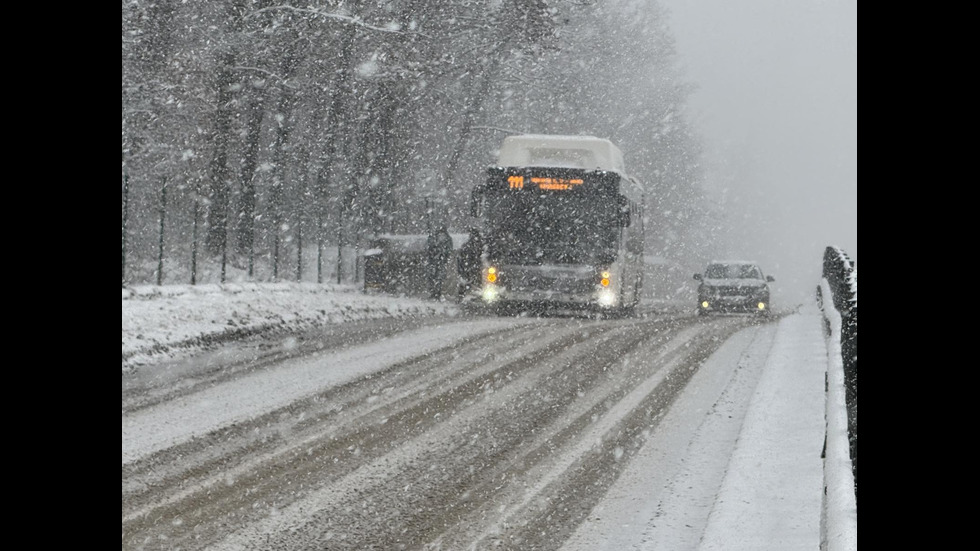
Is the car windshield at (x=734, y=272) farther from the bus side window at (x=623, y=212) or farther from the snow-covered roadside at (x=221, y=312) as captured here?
the snow-covered roadside at (x=221, y=312)

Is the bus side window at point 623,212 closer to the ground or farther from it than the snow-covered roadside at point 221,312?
farther from it

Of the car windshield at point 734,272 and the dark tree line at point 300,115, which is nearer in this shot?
the dark tree line at point 300,115

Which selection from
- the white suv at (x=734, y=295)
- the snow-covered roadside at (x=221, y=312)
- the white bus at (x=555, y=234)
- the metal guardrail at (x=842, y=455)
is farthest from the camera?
the white suv at (x=734, y=295)

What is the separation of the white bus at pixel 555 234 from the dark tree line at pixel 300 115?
5203mm

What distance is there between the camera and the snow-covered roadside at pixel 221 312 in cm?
1430

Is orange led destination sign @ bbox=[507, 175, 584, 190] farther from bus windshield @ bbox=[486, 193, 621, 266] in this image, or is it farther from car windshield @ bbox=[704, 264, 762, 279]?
car windshield @ bbox=[704, 264, 762, 279]

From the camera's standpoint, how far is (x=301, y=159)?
40.2 metres

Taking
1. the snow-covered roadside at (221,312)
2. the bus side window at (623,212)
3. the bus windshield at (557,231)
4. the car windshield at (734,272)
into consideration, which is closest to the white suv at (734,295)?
the car windshield at (734,272)

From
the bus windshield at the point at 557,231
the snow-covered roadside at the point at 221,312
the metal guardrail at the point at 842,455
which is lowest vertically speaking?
the metal guardrail at the point at 842,455

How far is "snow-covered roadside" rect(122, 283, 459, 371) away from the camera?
14297 millimetres

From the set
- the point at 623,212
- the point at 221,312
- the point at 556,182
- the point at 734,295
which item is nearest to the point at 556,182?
the point at 556,182

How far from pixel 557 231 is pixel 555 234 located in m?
0.08
